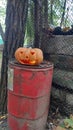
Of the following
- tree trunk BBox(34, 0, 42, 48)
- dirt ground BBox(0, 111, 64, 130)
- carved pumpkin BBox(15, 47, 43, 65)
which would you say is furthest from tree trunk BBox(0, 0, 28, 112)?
dirt ground BBox(0, 111, 64, 130)

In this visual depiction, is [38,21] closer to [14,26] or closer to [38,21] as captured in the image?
[38,21]

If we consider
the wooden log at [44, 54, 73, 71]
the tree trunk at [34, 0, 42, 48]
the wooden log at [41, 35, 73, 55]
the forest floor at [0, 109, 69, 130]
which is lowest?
the forest floor at [0, 109, 69, 130]

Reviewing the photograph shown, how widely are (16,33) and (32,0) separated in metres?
0.53

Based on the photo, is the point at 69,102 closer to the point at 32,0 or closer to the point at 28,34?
the point at 28,34

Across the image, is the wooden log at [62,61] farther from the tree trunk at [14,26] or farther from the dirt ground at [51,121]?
the dirt ground at [51,121]

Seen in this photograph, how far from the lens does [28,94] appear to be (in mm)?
2471

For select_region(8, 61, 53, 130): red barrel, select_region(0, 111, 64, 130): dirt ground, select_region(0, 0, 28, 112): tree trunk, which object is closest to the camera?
select_region(8, 61, 53, 130): red barrel

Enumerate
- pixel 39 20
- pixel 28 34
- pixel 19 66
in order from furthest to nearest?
pixel 28 34
pixel 39 20
pixel 19 66

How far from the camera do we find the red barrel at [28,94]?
2426 mm

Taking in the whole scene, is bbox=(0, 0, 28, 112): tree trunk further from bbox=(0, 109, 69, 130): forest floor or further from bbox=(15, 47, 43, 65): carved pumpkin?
bbox=(0, 109, 69, 130): forest floor

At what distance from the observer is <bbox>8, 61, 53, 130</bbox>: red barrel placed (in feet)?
7.96

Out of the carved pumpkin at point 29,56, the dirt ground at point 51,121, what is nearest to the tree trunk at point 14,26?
the carved pumpkin at point 29,56

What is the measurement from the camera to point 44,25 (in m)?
3.11

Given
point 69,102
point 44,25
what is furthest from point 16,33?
point 69,102
